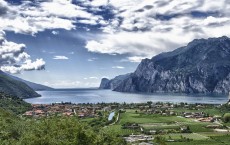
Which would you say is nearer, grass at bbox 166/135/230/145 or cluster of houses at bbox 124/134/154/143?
grass at bbox 166/135/230/145

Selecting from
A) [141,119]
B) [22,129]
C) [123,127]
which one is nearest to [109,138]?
[22,129]

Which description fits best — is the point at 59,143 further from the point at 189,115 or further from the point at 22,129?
the point at 189,115

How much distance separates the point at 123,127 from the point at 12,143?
9394 centimetres

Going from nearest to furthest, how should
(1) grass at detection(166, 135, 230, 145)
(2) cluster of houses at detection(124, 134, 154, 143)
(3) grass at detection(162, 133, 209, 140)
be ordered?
(1) grass at detection(166, 135, 230, 145) → (2) cluster of houses at detection(124, 134, 154, 143) → (3) grass at detection(162, 133, 209, 140)

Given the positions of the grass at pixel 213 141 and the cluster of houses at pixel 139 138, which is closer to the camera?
the grass at pixel 213 141

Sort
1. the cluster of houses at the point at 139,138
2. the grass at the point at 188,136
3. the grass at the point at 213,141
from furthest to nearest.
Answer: the grass at the point at 188,136 → the cluster of houses at the point at 139,138 → the grass at the point at 213,141

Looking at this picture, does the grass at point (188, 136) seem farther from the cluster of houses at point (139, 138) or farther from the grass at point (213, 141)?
the cluster of houses at point (139, 138)

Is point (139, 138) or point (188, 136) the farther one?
point (188, 136)

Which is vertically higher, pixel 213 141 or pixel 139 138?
pixel 139 138

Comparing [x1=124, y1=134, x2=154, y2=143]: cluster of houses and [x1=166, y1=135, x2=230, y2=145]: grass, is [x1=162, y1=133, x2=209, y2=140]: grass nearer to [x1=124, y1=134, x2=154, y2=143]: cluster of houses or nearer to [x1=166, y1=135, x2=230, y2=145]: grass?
[x1=166, y1=135, x2=230, y2=145]: grass

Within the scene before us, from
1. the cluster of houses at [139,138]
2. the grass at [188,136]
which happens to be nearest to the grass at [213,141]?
the grass at [188,136]

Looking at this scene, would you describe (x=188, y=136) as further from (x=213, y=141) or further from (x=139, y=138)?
(x=139, y=138)

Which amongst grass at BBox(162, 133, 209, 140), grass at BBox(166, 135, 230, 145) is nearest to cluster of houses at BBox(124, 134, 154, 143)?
grass at BBox(162, 133, 209, 140)

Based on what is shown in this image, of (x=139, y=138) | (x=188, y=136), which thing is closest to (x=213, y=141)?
(x=188, y=136)
